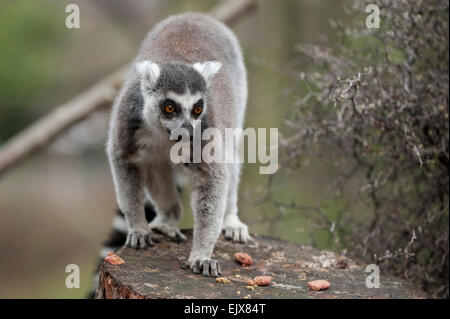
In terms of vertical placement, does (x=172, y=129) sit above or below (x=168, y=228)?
above

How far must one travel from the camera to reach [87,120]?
4758mm

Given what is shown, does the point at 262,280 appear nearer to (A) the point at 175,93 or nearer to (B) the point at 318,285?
(B) the point at 318,285

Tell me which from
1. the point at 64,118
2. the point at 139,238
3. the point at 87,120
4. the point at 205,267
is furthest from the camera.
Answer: the point at 87,120

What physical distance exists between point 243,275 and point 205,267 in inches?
7.2

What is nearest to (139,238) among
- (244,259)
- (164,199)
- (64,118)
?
(164,199)

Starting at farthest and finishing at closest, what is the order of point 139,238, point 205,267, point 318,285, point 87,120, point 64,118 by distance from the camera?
point 87,120, point 64,118, point 139,238, point 205,267, point 318,285

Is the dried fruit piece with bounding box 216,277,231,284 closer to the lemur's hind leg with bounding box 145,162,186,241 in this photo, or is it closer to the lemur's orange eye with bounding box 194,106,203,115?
the lemur's hind leg with bounding box 145,162,186,241

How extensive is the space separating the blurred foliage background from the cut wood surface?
270mm

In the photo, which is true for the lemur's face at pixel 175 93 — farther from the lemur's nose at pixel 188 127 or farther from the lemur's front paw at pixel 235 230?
the lemur's front paw at pixel 235 230

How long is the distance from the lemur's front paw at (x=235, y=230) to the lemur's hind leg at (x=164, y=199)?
26 cm

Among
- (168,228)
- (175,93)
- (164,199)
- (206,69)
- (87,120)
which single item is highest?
(206,69)

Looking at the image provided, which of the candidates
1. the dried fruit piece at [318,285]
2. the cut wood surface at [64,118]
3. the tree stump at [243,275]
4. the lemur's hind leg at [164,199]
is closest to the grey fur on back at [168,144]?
the lemur's hind leg at [164,199]

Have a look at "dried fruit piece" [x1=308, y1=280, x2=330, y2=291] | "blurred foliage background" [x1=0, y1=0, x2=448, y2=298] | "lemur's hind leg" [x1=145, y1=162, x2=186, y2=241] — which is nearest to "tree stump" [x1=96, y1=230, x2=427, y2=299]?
"dried fruit piece" [x1=308, y1=280, x2=330, y2=291]
